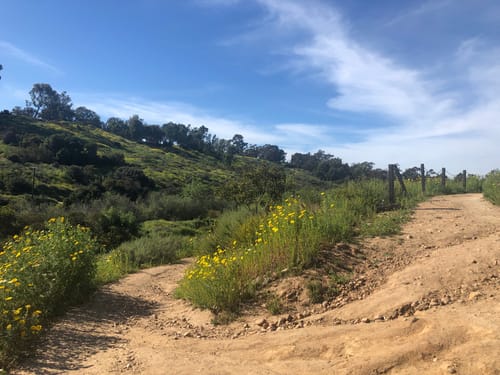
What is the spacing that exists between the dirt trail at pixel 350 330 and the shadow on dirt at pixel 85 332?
13mm

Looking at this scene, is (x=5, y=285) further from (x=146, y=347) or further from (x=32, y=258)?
(x=146, y=347)

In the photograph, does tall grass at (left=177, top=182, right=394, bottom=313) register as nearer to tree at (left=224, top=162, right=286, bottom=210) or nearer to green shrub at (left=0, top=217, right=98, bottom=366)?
green shrub at (left=0, top=217, right=98, bottom=366)

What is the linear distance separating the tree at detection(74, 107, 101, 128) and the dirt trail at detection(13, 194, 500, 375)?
99268 mm

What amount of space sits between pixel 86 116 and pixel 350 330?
106 m

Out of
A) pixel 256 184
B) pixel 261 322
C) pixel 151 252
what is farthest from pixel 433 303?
pixel 256 184

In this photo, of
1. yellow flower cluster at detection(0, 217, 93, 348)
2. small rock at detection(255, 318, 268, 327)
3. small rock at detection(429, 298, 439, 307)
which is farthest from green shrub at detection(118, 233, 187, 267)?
small rock at detection(429, 298, 439, 307)

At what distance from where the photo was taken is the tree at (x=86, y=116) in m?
98.6

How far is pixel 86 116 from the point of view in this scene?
10062 centimetres

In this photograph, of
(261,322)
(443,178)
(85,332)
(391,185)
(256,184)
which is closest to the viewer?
(261,322)

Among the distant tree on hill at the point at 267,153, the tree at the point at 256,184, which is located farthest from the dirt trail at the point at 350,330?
the distant tree on hill at the point at 267,153

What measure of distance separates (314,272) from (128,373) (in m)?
3.03

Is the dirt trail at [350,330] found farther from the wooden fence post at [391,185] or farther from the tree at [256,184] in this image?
the tree at [256,184]

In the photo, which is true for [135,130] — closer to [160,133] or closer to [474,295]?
[160,133]

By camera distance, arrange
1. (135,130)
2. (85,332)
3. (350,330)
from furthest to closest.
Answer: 1. (135,130)
2. (85,332)
3. (350,330)
